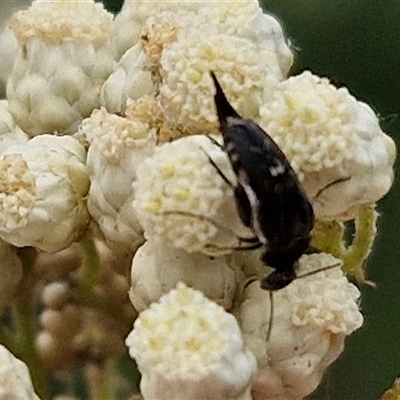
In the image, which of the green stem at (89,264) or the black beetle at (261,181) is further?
the green stem at (89,264)

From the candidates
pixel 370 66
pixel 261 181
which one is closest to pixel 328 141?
pixel 261 181

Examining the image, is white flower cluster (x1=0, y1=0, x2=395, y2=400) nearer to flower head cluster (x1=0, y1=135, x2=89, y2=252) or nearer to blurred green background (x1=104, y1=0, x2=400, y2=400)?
flower head cluster (x1=0, y1=135, x2=89, y2=252)

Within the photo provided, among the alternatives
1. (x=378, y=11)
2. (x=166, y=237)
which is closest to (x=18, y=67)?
(x=166, y=237)

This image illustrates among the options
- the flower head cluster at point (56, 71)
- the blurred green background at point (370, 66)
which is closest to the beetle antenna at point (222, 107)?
the flower head cluster at point (56, 71)

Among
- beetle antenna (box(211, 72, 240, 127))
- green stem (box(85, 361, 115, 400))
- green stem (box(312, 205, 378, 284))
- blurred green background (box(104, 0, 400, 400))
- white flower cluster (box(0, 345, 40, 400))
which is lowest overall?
blurred green background (box(104, 0, 400, 400))

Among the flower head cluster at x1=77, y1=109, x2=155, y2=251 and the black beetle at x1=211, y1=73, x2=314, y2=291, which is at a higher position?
the black beetle at x1=211, y1=73, x2=314, y2=291

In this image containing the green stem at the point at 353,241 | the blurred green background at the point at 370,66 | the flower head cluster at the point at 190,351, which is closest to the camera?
the flower head cluster at the point at 190,351

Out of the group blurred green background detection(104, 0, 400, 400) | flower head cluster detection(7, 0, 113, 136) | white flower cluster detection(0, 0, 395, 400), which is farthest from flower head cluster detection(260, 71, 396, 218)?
blurred green background detection(104, 0, 400, 400)

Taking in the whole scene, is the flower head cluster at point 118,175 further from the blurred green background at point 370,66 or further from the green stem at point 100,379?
the blurred green background at point 370,66
